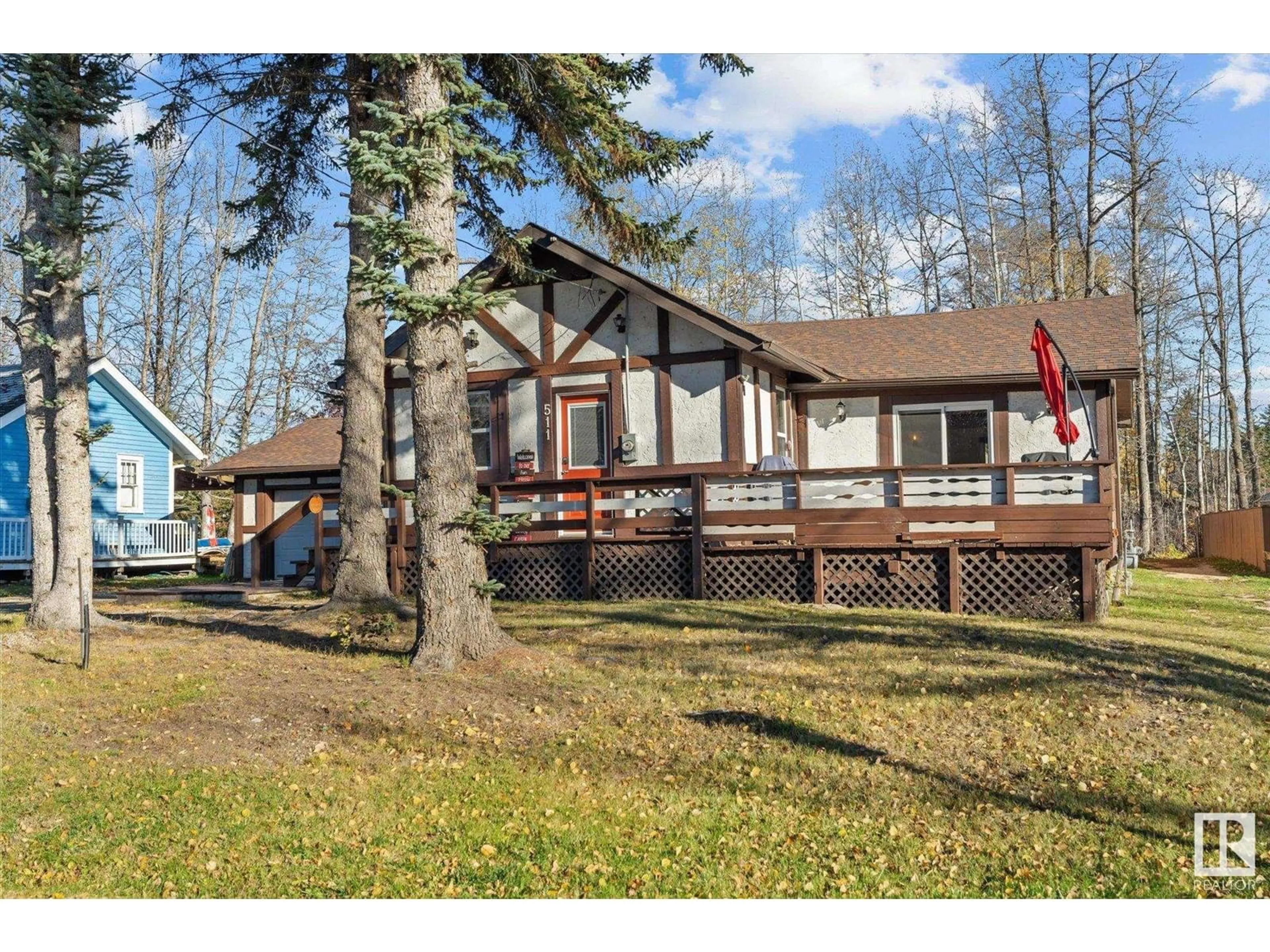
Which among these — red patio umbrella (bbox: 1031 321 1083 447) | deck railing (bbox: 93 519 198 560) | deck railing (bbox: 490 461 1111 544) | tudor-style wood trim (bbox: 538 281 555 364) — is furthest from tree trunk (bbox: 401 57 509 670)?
deck railing (bbox: 93 519 198 560)

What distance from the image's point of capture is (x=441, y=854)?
17.7ft

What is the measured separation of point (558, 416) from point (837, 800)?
34.5 ft

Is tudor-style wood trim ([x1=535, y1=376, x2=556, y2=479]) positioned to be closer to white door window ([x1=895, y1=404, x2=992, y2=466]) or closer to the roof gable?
white door window ([x1=895, y1=404, x2=992, y2=466])

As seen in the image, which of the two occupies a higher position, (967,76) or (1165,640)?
(967,76)

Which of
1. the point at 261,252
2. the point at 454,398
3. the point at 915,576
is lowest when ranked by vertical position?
the point at 915,576

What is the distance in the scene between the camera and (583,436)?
16.0 m

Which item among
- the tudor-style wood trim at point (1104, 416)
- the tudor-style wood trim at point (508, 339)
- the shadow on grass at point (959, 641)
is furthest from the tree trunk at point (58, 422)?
the tudor-style wood trim at point (1104, 416)

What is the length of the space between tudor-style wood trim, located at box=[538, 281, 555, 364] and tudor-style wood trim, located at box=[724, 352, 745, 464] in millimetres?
2785

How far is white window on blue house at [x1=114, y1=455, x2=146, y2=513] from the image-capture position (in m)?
25.8

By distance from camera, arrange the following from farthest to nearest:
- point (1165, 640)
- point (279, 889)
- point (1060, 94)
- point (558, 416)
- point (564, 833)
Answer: point (1060, 94), point (558, 416), point (1165, 640), point (564, 833), point (279, 889)

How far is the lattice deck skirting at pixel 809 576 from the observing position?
1193 centimetres

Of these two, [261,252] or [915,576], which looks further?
[261,252]

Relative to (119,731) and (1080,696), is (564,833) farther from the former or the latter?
(1080,696)

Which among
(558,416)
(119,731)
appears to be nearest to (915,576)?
(558,416)
